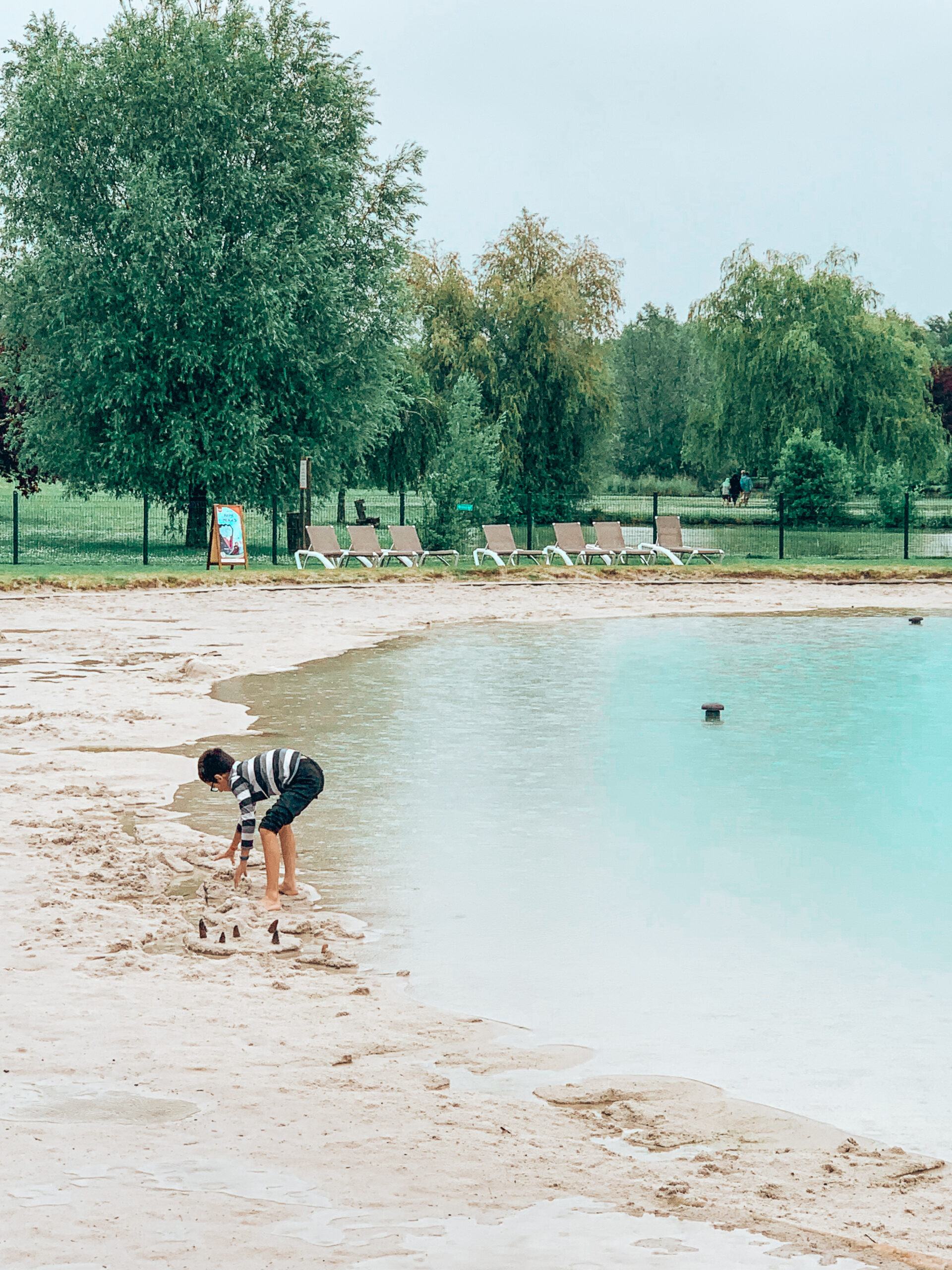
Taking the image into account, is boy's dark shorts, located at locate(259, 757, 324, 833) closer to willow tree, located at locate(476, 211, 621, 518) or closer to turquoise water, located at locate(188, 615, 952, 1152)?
turquoise water, located at locate(188, 615, 952, 1152)

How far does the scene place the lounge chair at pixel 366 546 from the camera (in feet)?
105

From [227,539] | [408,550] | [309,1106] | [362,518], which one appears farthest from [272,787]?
[362,518]

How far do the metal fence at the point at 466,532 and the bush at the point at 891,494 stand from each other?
0.42ft

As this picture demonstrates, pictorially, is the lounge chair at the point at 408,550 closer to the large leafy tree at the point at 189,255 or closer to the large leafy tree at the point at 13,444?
the large leafy tree at the point at 189,255

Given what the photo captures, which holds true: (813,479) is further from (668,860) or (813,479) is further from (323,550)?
(668,860)

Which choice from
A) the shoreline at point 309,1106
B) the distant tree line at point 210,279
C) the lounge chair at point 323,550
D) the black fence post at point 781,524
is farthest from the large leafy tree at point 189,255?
the shoreline at point 309,1106

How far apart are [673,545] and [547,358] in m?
12.0

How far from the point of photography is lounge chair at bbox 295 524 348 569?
31594 mm

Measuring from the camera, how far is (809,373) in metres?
47.8

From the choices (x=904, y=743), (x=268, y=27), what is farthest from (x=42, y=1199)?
(x=268, y=27)

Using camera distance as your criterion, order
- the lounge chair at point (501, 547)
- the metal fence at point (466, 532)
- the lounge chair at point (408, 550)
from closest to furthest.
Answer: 1. the lounge chair at point (408, 550)
2. the lounge chair at point (501, 547)
3. the metal fence at point (466, 532)

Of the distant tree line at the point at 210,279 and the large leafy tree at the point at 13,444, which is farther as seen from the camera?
the large leafy tree at the point at 13,444

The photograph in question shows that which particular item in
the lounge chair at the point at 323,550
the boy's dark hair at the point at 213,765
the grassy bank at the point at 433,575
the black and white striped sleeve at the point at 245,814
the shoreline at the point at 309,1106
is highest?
the lounge chair at the point at 323,550

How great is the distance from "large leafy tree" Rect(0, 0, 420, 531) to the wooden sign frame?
4380 mm
